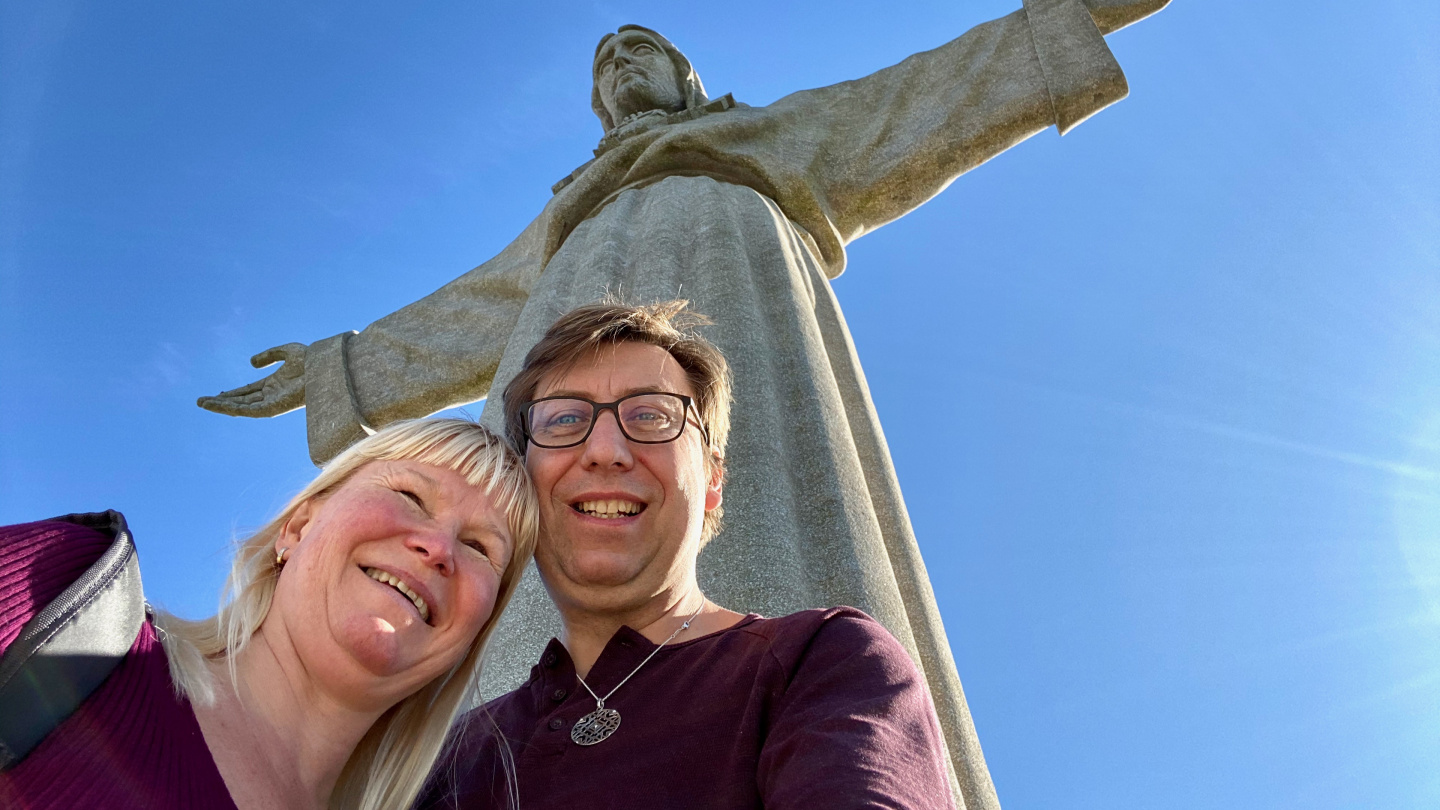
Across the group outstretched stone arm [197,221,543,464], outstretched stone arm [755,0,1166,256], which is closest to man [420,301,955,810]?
outstretched stone arm [755,0,1166,256]

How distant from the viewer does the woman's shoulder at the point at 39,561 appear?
1.12 m

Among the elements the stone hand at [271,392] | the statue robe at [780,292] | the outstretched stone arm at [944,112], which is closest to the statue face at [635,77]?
the statue robe at [780,292]

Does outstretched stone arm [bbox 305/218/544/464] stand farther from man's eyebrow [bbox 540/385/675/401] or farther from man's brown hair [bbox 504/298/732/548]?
man's eyebrow [bbox 540/385/675/401]

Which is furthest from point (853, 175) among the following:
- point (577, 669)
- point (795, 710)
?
point (795, 710)

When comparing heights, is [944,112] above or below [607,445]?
A: above

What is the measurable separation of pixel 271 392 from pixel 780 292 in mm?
4432

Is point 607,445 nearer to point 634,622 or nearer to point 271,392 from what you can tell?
point 634,622

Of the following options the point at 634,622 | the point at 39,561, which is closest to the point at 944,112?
the point at 634,622

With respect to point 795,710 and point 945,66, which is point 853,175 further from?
point 795,710

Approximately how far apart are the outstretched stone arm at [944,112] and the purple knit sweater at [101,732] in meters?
4.49

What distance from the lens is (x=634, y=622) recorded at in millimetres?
1924

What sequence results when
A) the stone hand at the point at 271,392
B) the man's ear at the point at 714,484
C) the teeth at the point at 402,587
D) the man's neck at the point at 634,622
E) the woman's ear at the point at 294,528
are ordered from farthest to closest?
the stone hand at the point at 271,392
the man's ear at the point at 714,484
the man's neck at the point at 634,622
the woman's ear at the point at 294,528
the teeth at the point at 402,587

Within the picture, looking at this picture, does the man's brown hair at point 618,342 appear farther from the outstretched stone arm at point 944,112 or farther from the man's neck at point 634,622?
the outstretched stone arm at point 944,112

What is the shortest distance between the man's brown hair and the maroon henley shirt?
0.57 metres
